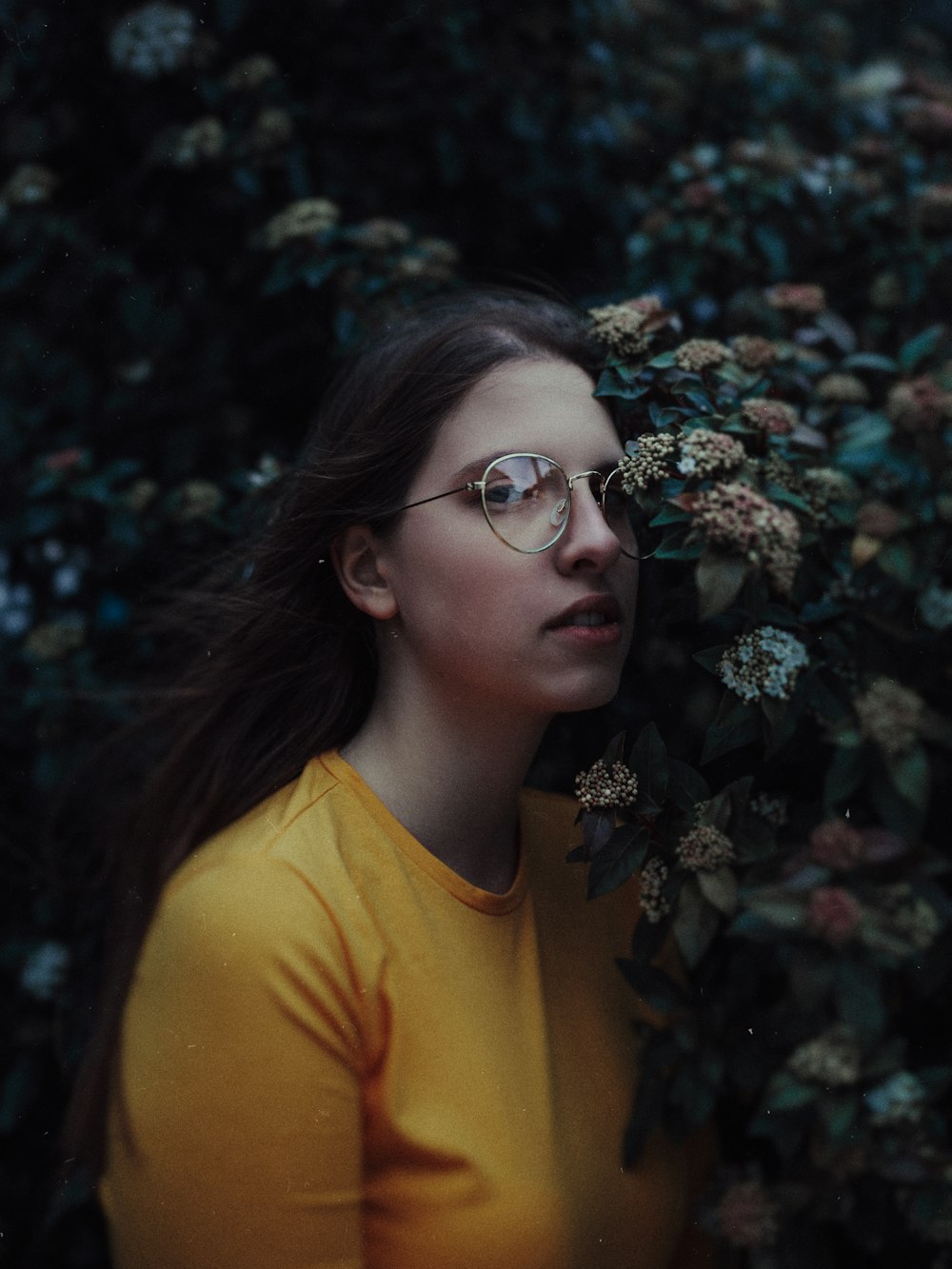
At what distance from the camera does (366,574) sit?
1.52m

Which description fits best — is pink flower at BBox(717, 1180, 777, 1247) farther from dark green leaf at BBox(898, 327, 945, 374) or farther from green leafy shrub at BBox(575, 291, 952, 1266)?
dark green leaf at BBox(898, 327, 945, 374)

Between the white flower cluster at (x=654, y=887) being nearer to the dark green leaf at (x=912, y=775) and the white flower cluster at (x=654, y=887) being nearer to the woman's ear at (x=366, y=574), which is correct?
the dark green leaf at (x=912, y=775)

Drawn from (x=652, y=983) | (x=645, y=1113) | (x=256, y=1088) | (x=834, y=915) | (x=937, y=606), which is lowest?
(x=645, y=1113)

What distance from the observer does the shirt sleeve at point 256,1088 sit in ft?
4.22

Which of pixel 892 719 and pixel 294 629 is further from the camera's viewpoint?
pixel 294 629

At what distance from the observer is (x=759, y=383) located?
1.53m

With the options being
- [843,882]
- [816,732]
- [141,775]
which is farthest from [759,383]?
[141,775]

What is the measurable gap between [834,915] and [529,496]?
55cm

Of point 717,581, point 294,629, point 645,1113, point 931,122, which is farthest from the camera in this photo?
point 931,122

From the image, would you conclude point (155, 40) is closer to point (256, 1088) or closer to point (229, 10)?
point (229, 10)

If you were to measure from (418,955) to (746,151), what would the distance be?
141cm

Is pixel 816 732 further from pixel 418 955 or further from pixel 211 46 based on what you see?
pixel 211 46

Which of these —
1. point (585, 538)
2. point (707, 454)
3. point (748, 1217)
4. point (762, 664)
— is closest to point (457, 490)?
point (585, 538)

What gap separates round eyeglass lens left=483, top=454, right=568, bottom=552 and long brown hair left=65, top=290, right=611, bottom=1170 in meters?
0.13
